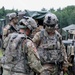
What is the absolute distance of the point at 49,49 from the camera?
28.3 feet

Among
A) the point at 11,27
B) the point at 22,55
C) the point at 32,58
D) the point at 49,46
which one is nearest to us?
the point at 32,58

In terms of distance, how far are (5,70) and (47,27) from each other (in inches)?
55.7

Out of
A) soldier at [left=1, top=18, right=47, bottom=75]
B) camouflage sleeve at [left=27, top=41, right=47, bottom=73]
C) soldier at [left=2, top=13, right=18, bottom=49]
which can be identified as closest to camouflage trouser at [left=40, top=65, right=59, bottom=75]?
soldier at [left=1, top=18, right=47, bottom=75]

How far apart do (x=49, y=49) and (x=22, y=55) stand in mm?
1459

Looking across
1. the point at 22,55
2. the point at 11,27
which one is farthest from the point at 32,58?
the point at 11,27

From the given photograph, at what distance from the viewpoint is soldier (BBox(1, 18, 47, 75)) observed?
281 inches

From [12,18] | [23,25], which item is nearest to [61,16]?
[12,18]

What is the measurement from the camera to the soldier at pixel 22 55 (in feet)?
23.4

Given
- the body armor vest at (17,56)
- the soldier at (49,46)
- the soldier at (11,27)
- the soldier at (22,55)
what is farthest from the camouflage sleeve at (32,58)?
the soldier at (11,27)

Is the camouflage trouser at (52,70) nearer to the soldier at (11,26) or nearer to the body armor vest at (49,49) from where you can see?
the body armor vest at (49,49)

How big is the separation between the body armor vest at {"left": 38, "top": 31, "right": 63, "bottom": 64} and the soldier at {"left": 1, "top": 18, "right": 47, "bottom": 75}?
124 cm

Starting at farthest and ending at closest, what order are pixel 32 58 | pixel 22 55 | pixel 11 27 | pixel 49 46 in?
pixel 11 27 < pixel 49 46 < pixel 22 55 < pixel 32 58

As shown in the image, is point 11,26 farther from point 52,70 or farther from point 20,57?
point 20,57

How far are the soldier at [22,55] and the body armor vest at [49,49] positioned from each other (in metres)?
1.24
